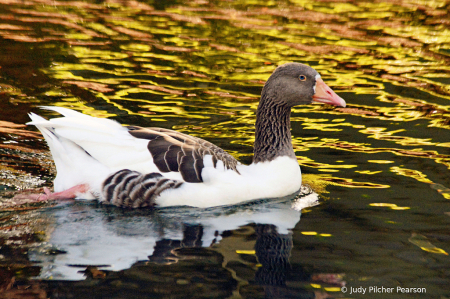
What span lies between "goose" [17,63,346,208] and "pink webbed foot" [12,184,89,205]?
0.04 feet

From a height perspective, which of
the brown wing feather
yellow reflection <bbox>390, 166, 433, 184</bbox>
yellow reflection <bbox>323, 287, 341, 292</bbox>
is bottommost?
yellow reflection <bbox>323, 287, 341, 292</bbox>

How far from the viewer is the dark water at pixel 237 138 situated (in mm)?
6074

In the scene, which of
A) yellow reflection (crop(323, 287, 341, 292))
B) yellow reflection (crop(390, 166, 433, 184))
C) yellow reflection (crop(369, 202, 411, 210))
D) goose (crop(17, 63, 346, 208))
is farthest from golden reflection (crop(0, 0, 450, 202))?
yellow reflection (crop(323, 287, 341, 292))

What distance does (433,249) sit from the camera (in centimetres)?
671

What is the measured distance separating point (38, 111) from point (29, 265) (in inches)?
233

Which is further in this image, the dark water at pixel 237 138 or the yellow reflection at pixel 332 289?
the dark water at pixel 237 138

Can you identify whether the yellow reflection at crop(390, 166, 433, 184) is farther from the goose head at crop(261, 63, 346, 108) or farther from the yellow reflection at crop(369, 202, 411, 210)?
the goose head at crop(261, 63, 346, 108)

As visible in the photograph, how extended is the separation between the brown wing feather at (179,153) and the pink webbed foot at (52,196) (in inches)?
40.7

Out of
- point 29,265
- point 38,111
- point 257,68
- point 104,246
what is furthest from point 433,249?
point 257,68

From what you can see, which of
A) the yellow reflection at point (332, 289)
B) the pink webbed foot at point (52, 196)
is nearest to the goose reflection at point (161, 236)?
the pink webbed foot at point (52, 196)

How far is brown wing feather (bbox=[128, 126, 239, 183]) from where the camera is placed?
7441 mm

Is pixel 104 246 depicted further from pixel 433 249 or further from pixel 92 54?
pixel 92 54

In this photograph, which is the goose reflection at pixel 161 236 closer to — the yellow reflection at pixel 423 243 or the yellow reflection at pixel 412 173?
the yellow reflection at pixel 423 243

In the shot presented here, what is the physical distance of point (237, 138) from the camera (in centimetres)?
1073
